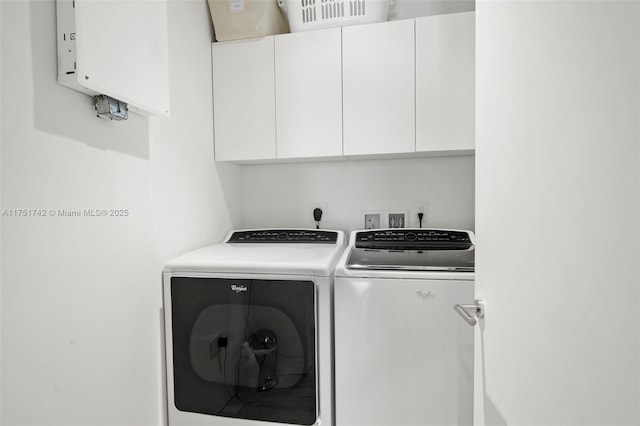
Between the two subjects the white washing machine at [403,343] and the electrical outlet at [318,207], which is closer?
the white washing machine at [403,343]

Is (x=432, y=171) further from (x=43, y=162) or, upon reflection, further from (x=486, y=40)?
(x=43, y=162)

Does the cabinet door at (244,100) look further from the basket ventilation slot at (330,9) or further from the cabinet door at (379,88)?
the cabinet door at (379,88)

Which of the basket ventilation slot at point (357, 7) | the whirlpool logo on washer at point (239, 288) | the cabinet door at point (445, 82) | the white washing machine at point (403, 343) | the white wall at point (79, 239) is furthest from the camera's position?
the basket ventilation slot at point (357, 7)

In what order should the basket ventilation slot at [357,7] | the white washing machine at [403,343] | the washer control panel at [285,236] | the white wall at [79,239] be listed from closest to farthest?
the white wall at [79,239] → the white washing machine at [403,343] → the basket ventilation slot at [357,7] → the washer control panel at [285,236]

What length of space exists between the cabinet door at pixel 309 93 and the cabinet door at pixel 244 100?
52 millimetres

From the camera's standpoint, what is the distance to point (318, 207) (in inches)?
80.6

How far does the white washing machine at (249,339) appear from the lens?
1335mm

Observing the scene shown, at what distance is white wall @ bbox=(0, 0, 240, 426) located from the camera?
850 millimetres

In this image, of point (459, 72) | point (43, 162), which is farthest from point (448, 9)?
point (43, 162)

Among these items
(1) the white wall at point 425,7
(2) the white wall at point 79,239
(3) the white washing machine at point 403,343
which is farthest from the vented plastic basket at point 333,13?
(3) the white washing machine at point 403,343

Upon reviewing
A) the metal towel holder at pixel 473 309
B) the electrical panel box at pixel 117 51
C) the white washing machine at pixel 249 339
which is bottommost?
the white washing machine at pixel 249 339

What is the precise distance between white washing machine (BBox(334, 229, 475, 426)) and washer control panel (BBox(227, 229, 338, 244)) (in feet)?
1.52

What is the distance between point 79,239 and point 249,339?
698 millimetres

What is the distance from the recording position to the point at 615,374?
442 millimetres
